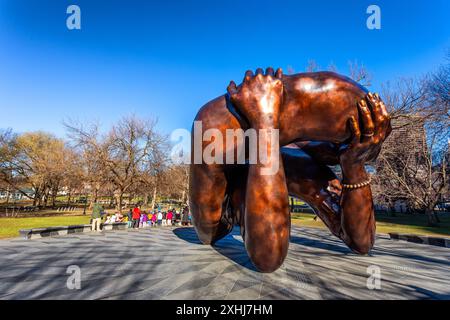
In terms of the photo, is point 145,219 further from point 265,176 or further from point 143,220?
point 265,176

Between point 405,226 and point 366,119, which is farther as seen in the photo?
point 405,226

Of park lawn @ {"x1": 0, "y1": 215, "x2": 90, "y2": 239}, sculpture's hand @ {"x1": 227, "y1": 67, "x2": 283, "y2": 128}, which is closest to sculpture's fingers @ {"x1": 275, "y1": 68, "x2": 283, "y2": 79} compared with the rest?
sculpture's hand @ {"x1": 227, "y1": 67, "x2": 283, "y2": 128}

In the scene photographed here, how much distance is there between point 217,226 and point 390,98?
23059 millimetres

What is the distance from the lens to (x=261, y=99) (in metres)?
3.65

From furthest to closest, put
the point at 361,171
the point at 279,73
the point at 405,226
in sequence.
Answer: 1. the point at 405,226
2. the point at 361,171
3. the point at 279,73

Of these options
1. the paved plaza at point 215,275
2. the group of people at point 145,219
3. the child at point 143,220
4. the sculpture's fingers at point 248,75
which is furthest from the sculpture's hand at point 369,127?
the child at point 143,220

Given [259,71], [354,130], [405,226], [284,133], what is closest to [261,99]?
[259,71]

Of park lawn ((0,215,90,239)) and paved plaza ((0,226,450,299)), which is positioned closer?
paved plaza ((0,226,450,299))

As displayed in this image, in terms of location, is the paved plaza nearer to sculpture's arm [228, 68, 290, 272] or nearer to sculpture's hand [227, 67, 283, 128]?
sculpture's arm [228, 68, 290, 272]

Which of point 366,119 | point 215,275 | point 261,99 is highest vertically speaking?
point 261,99

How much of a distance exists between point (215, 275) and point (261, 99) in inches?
129

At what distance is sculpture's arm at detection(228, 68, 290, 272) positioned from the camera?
143 inches

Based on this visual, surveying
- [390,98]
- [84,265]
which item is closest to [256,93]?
[84,265]
